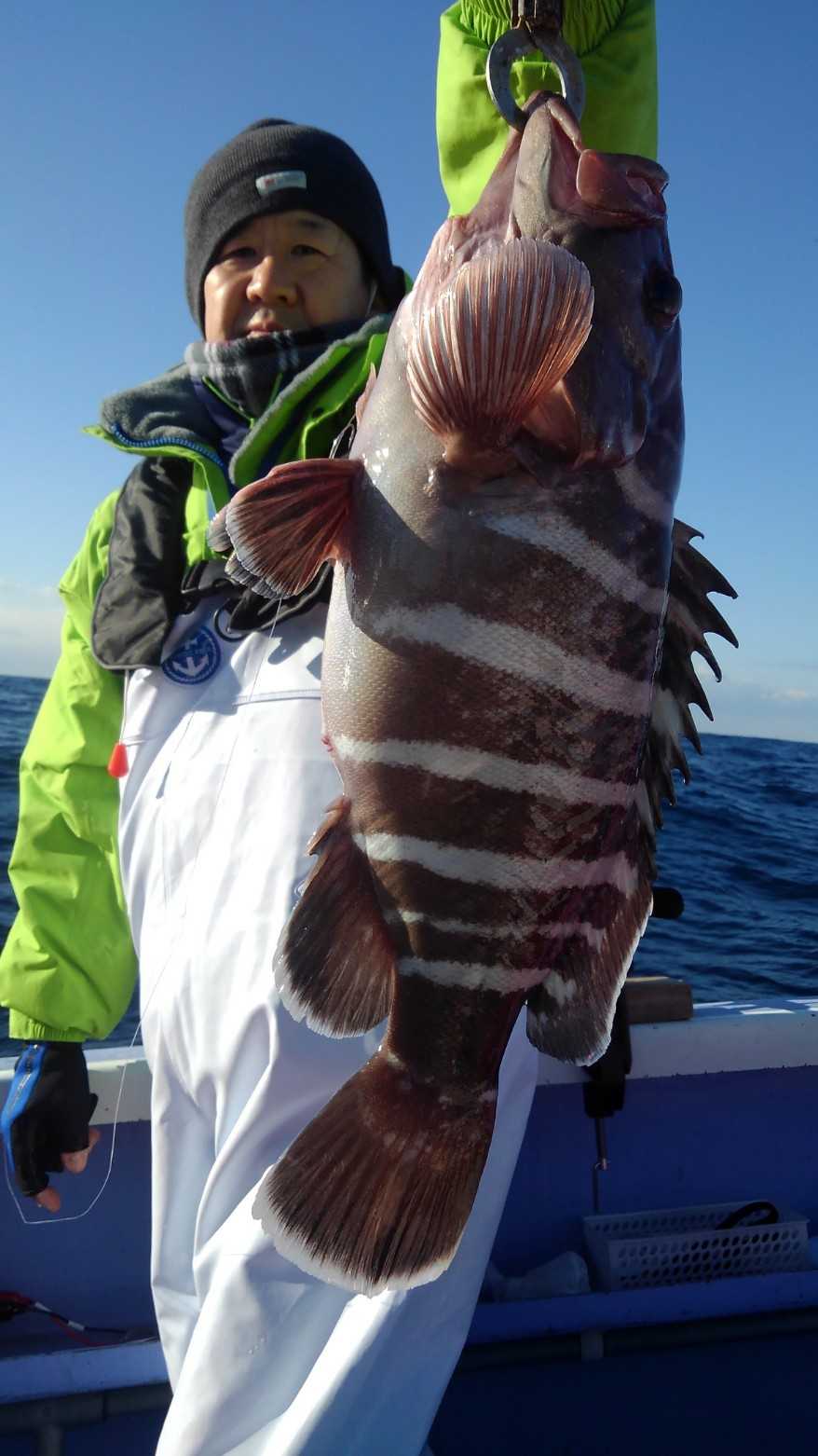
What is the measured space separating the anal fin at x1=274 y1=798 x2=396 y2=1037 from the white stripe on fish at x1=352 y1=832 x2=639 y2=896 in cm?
6

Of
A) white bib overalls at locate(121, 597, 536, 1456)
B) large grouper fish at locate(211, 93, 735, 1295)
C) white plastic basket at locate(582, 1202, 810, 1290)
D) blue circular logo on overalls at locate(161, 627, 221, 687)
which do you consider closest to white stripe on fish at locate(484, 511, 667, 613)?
large grouper fish at locate(211, 93, 735, 1295)

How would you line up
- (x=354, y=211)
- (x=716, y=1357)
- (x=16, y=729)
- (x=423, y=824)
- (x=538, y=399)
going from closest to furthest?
(x=538, y=399) → (x=423, y=824) → (x=354, y=211) → (x=716, y=1357) → (x=16, y=729)

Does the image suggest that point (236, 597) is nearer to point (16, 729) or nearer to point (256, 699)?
point (256, 699)

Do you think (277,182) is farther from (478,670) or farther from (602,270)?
(478,670)

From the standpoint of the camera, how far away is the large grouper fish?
4.30 ft

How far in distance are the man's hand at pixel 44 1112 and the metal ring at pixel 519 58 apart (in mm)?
2150

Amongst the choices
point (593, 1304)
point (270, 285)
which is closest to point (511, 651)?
point (270, 285)

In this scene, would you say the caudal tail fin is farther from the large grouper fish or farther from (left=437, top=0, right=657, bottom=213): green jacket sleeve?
(left=437, top=0, right=657, bottom=213): green jacket sleeve

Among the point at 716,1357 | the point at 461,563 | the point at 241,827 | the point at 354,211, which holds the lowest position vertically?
the point at 716,1357

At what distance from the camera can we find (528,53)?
1.50 m

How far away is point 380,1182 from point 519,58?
1623 millimetres

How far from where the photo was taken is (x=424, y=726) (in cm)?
136

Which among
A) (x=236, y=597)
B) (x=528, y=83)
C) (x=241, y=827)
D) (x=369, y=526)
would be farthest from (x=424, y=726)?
(x=528, y=83)

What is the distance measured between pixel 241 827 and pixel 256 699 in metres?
0.28
